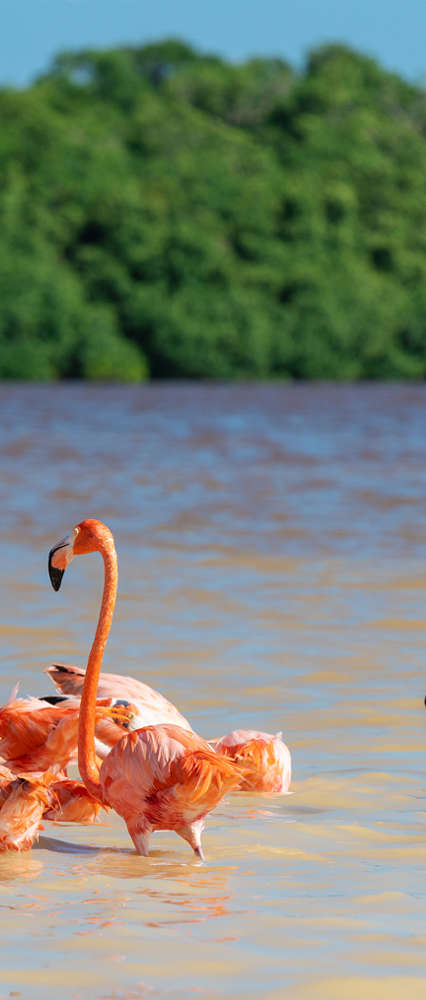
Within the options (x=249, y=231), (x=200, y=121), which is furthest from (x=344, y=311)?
(x=200, y=121)

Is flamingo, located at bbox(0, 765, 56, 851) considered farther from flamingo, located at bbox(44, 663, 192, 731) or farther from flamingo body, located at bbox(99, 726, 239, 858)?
flamingo, located at bbox(44, 663, 192, 731)

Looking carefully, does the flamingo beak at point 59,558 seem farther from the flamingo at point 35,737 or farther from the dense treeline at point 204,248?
the dense treeline at point 204,248

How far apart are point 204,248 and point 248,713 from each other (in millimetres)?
57405

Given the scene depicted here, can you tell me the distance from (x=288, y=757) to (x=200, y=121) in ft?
233

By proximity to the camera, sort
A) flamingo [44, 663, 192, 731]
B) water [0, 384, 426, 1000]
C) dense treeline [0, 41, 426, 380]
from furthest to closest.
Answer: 1. dense treeline [0, 41, 426, 380]
2. flamingo [44, 663, 192, 731]
3. water [0, 384, 426, 1000]

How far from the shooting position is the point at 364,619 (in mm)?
8344

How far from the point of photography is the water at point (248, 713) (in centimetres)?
379

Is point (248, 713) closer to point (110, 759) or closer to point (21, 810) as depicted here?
point (110, 759)

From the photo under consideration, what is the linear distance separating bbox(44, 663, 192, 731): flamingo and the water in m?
0.37

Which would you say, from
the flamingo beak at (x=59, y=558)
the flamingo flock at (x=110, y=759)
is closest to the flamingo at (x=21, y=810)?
the flamingo flock at (x=110, y=759)

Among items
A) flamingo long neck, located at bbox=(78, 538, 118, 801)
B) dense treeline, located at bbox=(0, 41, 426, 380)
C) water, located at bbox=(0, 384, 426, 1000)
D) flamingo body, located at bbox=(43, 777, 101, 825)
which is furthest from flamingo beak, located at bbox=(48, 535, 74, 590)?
dense treeline, located at bbox=(0, 41, 426, 380)

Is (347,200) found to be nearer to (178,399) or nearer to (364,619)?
(178,399)

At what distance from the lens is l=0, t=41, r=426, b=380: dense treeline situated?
60.0 meters

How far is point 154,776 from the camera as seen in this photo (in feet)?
15.3
